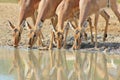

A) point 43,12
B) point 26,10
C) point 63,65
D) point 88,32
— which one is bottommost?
point 63,65

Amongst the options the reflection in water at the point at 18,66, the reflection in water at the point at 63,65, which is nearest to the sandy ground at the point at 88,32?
the reflection in water at the point at 63,65

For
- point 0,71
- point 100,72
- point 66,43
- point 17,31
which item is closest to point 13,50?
point 17,31

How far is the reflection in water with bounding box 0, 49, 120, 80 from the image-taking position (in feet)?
41.2

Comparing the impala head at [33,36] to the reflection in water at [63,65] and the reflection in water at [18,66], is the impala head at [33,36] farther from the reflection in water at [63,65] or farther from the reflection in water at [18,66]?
the reflection in water at [18,66]

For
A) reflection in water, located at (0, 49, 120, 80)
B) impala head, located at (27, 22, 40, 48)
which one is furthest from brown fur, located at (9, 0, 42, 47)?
reflection in water, located at (0, 49, 120, 80)

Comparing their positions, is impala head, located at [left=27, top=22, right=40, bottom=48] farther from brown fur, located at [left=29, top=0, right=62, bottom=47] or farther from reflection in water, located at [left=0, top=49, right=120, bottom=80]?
reflection in water, located at [left=0, top=49, right=120, bottom=80]

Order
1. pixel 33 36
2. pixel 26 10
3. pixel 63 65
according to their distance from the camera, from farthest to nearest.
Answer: pixel 26 10, pixel 33 36, pixel 63 65

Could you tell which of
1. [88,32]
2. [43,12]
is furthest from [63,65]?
[88,32]

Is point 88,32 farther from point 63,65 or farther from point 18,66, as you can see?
point 18,66

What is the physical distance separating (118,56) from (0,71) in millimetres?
4422

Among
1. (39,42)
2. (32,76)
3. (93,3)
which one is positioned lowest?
(32,76)

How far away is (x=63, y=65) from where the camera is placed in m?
14.2

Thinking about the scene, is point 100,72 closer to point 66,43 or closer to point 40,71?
point 40,71

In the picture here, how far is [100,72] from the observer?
43.2ft
